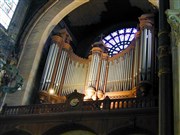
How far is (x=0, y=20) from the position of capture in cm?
1526

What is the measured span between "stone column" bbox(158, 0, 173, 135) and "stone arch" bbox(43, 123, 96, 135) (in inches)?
138

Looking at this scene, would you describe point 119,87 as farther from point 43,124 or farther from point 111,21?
point 111,21

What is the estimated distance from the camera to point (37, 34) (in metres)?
16.3

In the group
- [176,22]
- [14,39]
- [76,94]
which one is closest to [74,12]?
[14,39]

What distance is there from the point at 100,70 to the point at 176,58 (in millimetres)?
5724

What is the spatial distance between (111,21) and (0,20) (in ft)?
20.4

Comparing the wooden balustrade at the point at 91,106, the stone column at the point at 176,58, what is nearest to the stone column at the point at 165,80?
the stone column at the point at 176,58

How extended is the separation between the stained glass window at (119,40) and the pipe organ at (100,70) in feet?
5.19

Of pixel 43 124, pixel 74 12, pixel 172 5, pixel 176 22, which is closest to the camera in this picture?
pixel 176 22

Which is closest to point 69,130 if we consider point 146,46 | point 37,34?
point 146,46

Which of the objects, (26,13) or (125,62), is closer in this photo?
(125,62)

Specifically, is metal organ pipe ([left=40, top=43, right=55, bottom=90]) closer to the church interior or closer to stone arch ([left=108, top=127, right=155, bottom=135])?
the church interior

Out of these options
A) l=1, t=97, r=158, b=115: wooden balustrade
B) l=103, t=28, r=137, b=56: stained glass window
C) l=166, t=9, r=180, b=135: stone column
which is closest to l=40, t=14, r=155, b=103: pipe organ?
l=1, t=97, r=158, b=115: wooden balustrade

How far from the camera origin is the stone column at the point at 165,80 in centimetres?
872
